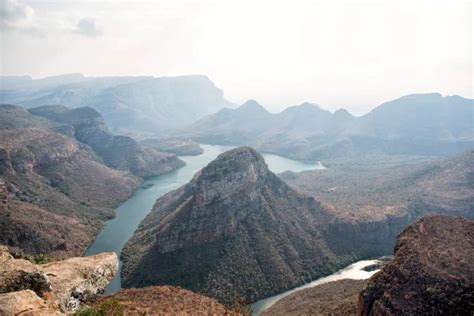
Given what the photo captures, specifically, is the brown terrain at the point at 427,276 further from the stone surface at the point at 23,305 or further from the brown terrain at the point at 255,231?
the brown terrain at the point at 255,231

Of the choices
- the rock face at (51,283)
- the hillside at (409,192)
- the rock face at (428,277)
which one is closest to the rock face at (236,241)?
the hillside at (409,192)

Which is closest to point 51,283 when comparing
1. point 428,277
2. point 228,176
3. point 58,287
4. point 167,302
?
point 58,287

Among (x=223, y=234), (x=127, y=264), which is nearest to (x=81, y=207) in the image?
(x=127, y=264)

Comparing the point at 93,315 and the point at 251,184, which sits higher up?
the point at 93,315

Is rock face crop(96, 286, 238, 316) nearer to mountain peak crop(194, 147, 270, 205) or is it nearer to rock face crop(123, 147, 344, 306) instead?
rock face crop(123, 147, 344, 306)

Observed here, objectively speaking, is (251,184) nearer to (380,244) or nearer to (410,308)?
(380,244)
